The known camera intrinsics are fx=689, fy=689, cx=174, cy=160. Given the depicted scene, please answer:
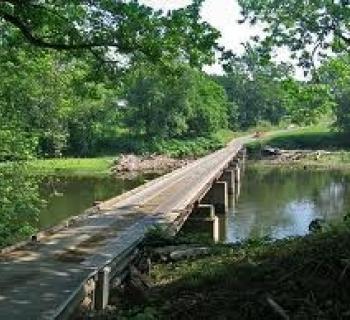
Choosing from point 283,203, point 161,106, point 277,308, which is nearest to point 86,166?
point 161,106

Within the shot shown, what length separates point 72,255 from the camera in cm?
1622

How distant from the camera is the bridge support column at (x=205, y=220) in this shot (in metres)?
31.6

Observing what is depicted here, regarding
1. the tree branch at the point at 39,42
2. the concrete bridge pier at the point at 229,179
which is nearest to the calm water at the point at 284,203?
the concrete bridge pier at the point at 229,179

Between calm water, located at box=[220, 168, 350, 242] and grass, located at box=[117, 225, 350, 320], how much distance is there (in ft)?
69.5

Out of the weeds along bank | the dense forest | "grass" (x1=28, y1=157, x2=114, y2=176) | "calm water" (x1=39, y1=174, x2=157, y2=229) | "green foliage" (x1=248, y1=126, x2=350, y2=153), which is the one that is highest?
the dense forest

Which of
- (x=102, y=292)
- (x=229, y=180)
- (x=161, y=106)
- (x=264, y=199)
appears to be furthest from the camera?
(x=161, y=106)

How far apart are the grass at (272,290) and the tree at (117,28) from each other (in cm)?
646

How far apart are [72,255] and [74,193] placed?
3884 cm

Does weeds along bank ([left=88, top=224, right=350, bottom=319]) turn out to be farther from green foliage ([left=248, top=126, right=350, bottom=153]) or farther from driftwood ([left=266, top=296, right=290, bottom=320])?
green foliage ([left=248, top=126, right=350, bottom=153])

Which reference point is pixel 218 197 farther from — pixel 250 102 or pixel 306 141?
pixel 250 102

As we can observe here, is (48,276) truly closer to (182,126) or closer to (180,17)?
(180,17)

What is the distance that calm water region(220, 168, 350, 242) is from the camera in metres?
36.8

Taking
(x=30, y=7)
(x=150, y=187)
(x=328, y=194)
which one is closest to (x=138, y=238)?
(x=30, y=7)

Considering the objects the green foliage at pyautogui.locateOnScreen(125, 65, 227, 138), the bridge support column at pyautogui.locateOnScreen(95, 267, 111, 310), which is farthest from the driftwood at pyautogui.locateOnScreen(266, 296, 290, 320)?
the green foliage at pyautogui.locateOnScreen(125, 65, 227, 138)
